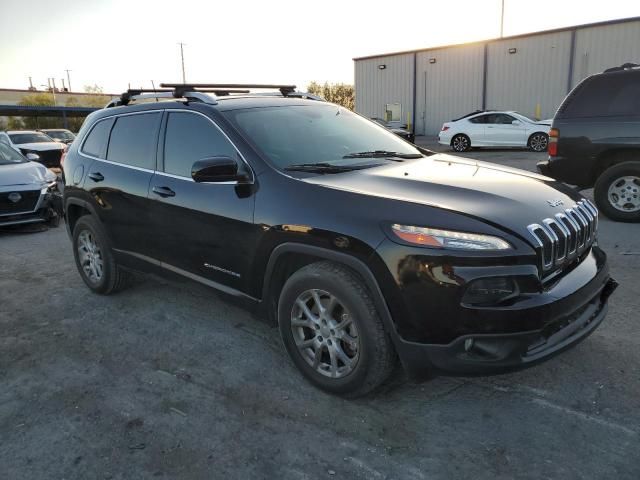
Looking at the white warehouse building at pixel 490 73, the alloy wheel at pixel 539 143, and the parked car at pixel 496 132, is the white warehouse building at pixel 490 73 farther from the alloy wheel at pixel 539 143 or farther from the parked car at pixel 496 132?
the alloy wheel at pixel 539 143

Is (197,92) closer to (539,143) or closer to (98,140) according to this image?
(98,140)

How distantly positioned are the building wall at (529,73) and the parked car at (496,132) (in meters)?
7.64

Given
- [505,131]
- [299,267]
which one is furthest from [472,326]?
[505,131]

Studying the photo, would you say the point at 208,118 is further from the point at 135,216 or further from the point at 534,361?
the point at 534,361

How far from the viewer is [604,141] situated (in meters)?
6.83

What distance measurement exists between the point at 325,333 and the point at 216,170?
1.17 metres

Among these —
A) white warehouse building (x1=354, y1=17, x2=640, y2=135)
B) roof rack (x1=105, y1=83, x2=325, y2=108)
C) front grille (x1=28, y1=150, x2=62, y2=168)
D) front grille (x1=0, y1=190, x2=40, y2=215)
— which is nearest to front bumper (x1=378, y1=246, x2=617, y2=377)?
roof rack (x1=105, y1=83, x2=325, y2=108)

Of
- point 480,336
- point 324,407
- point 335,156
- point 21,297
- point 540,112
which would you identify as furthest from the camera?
point 540,112

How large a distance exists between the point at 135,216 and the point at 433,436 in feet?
9.21

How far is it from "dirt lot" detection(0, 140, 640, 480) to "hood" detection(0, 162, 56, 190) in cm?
444

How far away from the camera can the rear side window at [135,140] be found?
162 inches

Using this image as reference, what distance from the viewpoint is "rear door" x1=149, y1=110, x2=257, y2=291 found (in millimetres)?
3334

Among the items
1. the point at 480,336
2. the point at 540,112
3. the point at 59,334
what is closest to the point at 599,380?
the point at 480,336

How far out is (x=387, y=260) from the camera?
260 centimetres
